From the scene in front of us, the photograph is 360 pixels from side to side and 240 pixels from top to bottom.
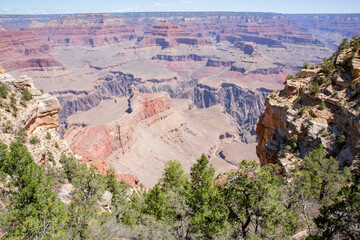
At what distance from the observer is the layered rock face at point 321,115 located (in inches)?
988

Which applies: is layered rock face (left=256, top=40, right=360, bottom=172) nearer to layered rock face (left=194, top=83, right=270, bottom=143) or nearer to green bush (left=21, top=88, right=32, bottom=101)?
green bush (left=21, top=88, right=32, bottom=101)

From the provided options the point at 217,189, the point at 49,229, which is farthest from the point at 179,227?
the point at 49,229

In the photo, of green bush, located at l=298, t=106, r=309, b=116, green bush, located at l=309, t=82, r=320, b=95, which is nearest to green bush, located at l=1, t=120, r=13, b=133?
green bush, located at l=298, t=106, r=309, b=116

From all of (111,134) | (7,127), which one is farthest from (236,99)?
(7,127)

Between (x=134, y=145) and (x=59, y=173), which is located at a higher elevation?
(x=59, y=173)

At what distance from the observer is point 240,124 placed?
154 metres

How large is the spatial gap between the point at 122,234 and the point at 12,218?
8244mm

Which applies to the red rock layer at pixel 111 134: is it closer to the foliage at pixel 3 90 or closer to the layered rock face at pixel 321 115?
the foliage at pixel 3 90

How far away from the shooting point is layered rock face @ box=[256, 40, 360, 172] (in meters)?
25.1

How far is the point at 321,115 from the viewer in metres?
27.6

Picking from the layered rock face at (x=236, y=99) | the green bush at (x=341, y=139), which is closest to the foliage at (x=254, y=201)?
the green bush at (x=341, y=139)

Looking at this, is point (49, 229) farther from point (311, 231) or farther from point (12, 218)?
point (311, 231)

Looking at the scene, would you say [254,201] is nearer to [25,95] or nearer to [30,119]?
[30,119]

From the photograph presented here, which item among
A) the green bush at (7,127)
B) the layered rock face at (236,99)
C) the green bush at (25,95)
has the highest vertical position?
the green bush at (25,95)
